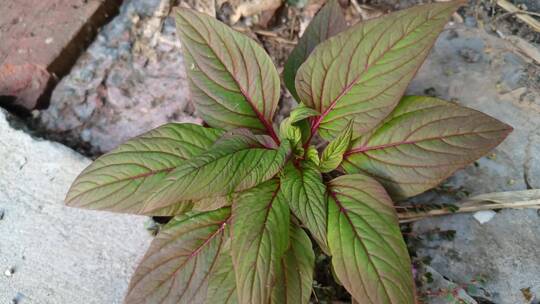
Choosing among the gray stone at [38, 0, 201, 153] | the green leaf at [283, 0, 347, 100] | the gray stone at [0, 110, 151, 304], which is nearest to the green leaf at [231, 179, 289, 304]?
the green leaf at [283, 0, 347, 100]

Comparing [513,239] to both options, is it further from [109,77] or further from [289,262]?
[109,77]

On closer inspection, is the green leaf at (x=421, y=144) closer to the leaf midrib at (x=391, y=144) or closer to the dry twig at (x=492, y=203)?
the leaf midrib at (x=391, y=144)

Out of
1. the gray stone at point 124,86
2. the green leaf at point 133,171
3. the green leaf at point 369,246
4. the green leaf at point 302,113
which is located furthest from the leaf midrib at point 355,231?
the gray stone at point 124,86

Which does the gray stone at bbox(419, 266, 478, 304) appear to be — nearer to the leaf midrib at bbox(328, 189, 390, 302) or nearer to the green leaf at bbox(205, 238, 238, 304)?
the leaf midrib at bbox(328, 189, 390, 302)

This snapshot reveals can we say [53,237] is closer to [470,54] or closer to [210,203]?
[210,203]

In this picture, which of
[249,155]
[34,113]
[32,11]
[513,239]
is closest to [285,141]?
[249,155]
